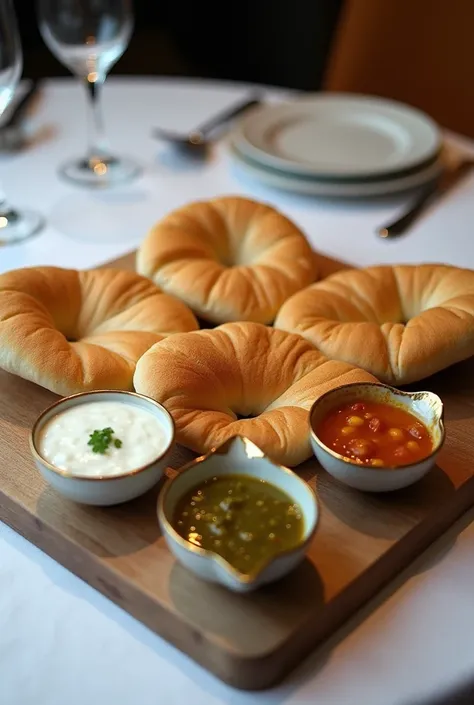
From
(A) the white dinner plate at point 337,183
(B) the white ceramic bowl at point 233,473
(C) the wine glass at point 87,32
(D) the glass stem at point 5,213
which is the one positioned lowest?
(D) the glass stem at point 5,213

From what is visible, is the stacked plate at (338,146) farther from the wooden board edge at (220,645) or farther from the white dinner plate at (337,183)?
the wooden board edge at (220,645)

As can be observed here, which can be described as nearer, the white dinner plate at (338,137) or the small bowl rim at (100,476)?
the small bowl rim at (100,476)

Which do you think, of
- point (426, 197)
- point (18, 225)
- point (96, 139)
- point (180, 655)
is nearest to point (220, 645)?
point (180, 655)

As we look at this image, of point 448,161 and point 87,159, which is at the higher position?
point 448,161

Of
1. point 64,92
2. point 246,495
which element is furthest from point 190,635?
point 64,92

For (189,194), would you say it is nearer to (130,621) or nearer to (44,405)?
(44,405)

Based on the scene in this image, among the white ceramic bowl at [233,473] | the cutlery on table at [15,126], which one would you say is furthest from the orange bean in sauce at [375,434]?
the cutlery on table at [15,126]

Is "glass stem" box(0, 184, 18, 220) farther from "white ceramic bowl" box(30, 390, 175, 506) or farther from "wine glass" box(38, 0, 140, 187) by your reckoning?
"white ceramic bowl" box(30, 390, 175, 506)
